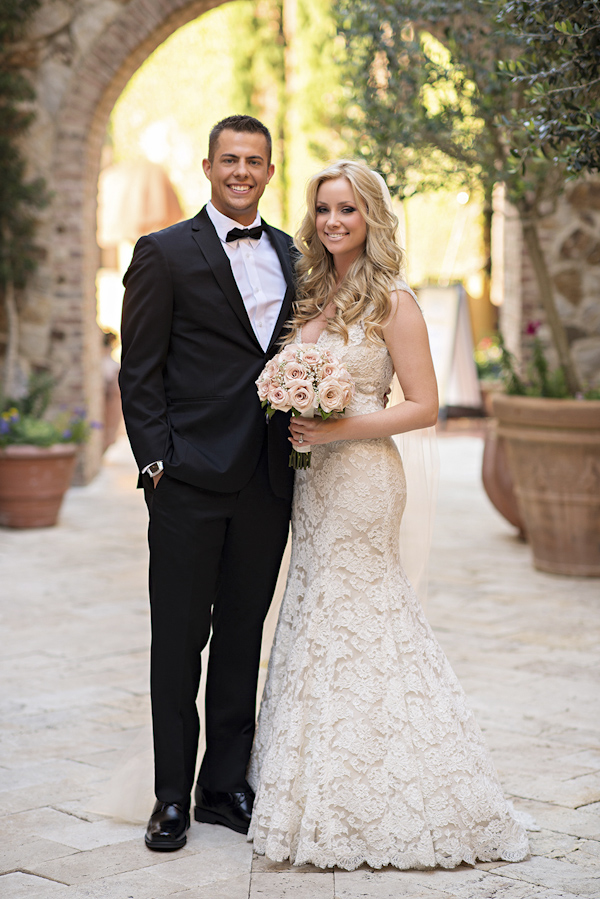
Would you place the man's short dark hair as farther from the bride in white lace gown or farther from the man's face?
the bride in white lace gown

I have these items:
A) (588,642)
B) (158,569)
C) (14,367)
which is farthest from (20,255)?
(158,569)

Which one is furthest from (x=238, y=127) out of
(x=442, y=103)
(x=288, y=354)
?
(x=442, y=103)

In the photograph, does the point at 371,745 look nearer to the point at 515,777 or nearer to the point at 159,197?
the point at 515,777

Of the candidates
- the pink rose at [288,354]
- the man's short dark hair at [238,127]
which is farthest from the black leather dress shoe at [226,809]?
the man's short dark hair at [238,127]

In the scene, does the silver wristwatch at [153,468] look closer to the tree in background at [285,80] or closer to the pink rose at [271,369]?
the pink rose at [271,369]

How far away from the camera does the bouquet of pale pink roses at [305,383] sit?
268cm

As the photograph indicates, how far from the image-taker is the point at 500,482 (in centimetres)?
706

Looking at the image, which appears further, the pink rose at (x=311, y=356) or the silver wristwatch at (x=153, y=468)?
the silver wristwatch at (x=153, y=468)

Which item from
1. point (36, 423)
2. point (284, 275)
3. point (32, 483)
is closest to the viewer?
point (284, 275)

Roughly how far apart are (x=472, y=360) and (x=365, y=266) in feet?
28.8

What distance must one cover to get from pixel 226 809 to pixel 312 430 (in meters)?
1.11

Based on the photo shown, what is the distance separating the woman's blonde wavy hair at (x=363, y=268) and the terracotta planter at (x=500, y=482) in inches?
165

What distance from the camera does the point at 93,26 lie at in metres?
8.77

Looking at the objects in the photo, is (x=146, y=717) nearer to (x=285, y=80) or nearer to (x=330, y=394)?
(x=330, y=394)
